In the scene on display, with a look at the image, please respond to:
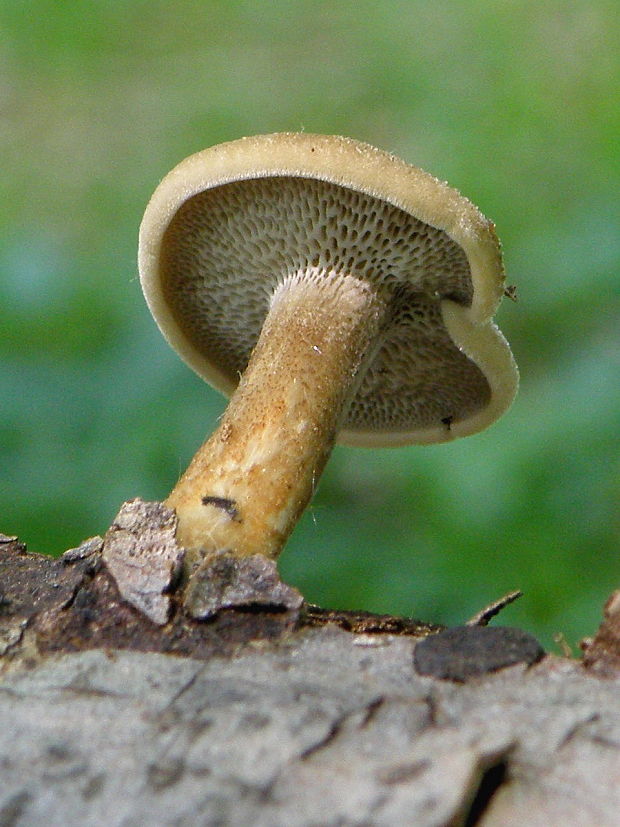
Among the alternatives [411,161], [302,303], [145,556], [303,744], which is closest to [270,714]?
[303,744]

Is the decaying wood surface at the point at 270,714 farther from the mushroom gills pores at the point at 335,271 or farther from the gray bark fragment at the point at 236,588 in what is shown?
the mushroom gills pores at the point at 335,271

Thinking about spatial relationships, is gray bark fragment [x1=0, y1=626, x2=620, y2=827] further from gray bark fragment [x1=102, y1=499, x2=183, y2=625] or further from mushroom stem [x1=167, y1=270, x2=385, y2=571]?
mushroom stem [x1=167, y1=270, x2=385, y2=571]

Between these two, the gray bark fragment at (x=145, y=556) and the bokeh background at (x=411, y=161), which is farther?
the bokeh background at (x=411, y=161)

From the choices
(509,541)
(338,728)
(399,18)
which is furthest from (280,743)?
(399,18)

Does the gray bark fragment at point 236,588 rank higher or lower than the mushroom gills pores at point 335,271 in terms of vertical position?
lower

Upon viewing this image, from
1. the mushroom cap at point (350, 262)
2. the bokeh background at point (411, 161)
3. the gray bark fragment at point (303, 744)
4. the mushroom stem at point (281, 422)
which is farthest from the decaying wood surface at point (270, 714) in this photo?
the bokeh background at point (411, 161)

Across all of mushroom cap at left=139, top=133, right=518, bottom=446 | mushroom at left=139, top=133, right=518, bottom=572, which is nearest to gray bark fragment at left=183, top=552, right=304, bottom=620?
mushroom at left=139, top=133, right=518, bottom=572

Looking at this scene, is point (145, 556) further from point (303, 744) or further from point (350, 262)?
point (350, 262)
